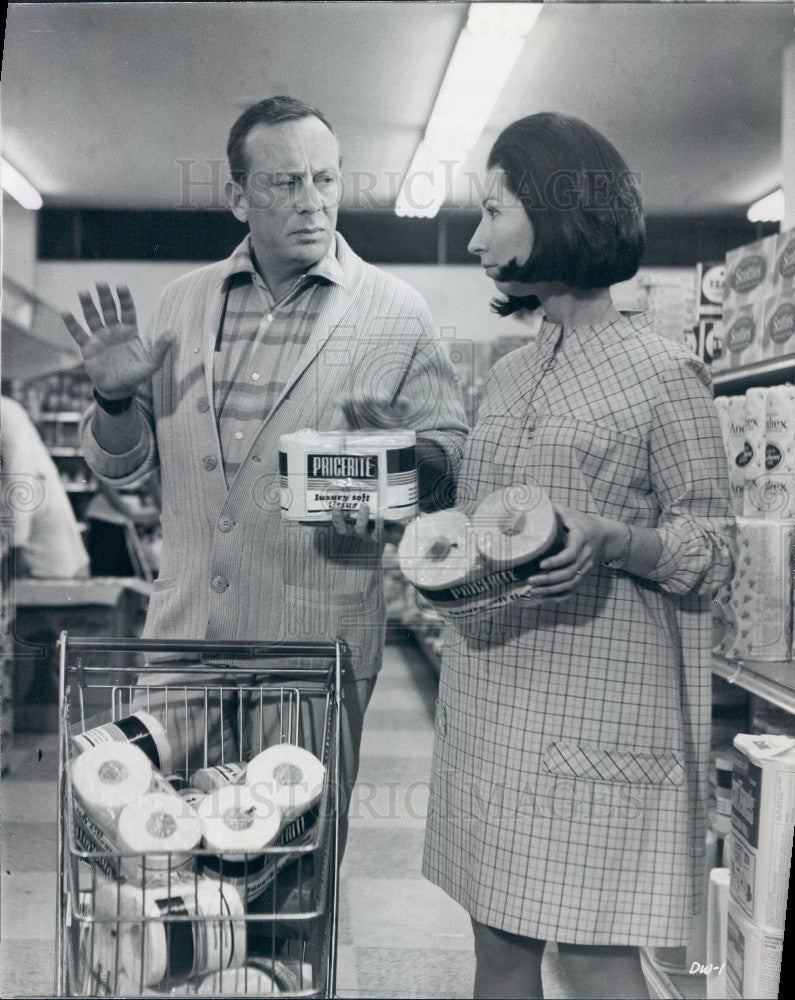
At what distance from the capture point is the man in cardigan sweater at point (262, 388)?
1.87m

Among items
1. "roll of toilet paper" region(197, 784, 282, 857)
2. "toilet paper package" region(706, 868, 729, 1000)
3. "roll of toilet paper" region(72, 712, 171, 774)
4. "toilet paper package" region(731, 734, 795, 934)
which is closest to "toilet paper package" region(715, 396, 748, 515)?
"toilet paper package" region(731, 734, 795, 934)

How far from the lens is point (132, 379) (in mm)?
1868

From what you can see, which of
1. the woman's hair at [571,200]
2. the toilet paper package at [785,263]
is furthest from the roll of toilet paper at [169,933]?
the toilet paper package at [785,263]

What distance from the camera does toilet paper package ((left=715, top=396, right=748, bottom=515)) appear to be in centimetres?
212

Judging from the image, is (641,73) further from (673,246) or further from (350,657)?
(350,657)

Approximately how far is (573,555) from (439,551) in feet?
0.80

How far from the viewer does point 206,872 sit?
1.81m

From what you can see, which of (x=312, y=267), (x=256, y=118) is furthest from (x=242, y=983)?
(x=256, y=118)

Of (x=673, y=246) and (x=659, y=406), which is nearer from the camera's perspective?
(x=659, y=406)

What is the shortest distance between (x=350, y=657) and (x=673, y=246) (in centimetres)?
100

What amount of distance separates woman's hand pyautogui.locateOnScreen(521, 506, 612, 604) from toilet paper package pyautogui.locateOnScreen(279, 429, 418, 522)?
274 millimetres

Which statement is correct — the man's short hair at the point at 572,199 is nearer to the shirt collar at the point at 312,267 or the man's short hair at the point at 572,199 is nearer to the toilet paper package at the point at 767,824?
the shirt collar at the point at 312,267

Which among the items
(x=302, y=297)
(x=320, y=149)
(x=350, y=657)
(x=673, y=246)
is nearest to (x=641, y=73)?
(x=673, y=246)

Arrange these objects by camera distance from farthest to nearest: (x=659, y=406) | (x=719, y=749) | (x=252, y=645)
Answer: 1. (x=719, y=749)
2. (x=252, y=645)
3. (x=659, y=406)
